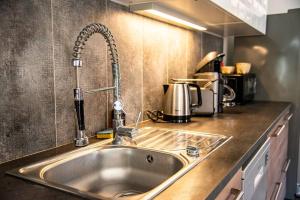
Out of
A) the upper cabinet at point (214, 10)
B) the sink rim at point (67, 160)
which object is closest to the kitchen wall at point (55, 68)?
the sink rim at point (67, 160)

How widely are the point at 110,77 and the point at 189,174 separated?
2.24 feet

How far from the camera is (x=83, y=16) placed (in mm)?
1135

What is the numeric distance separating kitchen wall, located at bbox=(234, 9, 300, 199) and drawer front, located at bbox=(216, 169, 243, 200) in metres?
1.82

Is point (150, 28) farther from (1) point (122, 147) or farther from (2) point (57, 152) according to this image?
(2) point (57, 152)

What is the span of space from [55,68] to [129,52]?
49 cm

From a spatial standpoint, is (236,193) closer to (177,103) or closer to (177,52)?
(177,103)

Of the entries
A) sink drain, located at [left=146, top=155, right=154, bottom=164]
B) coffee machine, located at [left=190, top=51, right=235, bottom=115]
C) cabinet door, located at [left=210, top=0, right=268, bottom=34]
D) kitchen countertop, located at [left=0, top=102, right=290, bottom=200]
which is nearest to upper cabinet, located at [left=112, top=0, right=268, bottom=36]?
cabinet door, located at [left=210, top=0, right=268, bottom=34]

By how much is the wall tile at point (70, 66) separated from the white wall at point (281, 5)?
2.64 meters

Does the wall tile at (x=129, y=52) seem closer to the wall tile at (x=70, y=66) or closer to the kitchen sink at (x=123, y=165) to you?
the wall tile at (x=70, y=66)

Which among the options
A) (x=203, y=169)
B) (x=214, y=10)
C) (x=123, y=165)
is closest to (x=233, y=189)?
(x=203, y=169)

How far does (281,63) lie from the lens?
256cm

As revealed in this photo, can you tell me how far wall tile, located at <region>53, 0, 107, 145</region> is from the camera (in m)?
1.04

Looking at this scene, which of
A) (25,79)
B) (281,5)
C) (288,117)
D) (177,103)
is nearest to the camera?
(25,79)

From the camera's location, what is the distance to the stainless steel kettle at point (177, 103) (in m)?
1.53
